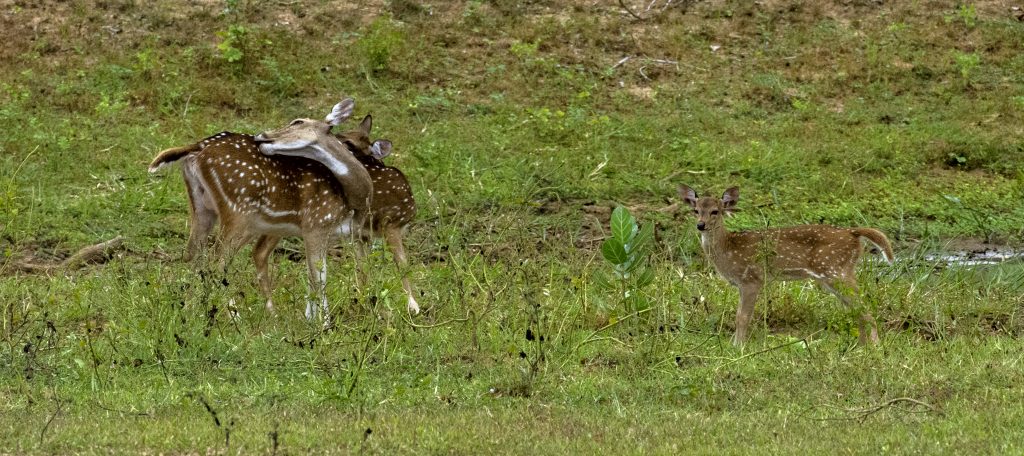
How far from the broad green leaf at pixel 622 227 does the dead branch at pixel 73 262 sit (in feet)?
12.4

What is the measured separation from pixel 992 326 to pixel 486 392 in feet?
11.9

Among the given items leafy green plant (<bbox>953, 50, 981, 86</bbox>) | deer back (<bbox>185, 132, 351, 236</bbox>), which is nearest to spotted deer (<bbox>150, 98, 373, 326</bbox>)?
deer back (<bbox>185, 132, 351, 236</bbox>)

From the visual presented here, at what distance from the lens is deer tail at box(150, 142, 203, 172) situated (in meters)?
10.5

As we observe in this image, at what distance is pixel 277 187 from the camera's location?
10664 mm

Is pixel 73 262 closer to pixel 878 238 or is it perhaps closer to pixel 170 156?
pixel 170 156

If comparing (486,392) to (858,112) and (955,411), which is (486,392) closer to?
(955,411)

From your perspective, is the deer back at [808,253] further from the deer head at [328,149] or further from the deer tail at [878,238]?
the deer head at [328,149]

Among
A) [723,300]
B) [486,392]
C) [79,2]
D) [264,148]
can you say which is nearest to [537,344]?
[486,392]

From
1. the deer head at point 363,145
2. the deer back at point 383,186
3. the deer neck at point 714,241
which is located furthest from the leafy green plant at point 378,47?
the deer neck at point 714,241

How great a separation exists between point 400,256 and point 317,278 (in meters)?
0.63

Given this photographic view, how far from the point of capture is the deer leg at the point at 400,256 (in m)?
10.0

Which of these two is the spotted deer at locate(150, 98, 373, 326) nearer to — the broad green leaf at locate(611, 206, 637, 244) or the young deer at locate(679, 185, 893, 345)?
the broad green leaf at locate(611, 206, 637, 244)

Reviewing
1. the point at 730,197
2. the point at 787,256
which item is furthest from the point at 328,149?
the point at 787,256

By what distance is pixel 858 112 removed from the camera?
52.2 feet
